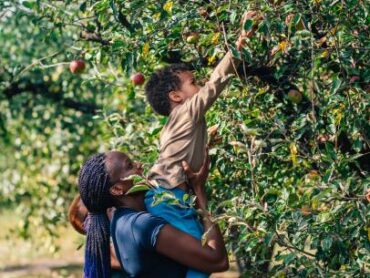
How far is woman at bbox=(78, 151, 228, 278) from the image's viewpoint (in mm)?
3504

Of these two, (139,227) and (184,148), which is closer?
(139,227)

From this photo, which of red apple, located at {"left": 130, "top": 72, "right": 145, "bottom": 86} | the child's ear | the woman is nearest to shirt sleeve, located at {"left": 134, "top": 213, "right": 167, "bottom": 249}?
the woman

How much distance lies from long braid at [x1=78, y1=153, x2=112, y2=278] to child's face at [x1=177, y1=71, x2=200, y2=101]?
407mm

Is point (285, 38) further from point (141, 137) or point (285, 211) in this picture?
point (141, 137)

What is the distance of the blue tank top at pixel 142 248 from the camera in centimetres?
353

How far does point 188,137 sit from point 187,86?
32 centimetres

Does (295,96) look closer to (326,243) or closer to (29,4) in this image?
(326,243)

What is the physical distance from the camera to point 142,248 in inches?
141

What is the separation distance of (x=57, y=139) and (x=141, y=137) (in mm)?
3707

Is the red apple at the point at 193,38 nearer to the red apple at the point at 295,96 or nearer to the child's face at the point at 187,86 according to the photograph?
the child's face at the point at 187,86

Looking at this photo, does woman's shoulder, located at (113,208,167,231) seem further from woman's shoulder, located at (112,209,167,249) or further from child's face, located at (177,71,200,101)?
child's face, located at (177,71,200,101)

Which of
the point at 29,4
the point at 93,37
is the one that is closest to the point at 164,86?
the point at 93,37

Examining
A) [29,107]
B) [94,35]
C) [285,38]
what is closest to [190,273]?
[285,38]

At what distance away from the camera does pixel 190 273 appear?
359cm
